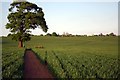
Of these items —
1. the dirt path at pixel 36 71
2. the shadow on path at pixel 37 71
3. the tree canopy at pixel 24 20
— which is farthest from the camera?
the tree canopy at pixel 24 20

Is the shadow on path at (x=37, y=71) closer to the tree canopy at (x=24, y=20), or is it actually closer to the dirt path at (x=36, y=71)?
the dirt path at (x=36, y=71)

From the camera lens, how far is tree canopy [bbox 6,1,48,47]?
58938 mm

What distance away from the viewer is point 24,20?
6059 centimetres

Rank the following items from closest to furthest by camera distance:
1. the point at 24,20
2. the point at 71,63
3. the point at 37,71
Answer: the point at 37,71
the point at 71,63
the point at 24,20

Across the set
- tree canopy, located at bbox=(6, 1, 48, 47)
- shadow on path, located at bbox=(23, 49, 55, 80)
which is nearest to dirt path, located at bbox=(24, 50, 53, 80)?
shadow on path, located at bbox=(23, 49, 55, 80)

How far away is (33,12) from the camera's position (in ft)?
201

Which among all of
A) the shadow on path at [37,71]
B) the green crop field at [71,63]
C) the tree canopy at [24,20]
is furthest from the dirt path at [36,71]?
the tree canopy at [24,20]

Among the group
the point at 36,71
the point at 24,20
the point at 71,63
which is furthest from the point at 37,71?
the point at 24,20

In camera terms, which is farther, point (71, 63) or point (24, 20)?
point (24, 20)

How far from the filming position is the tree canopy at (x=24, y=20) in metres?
58.9

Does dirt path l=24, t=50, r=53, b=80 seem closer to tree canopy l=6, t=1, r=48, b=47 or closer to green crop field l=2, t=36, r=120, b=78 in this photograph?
green crop field l=2, t=36, r=120, b=78

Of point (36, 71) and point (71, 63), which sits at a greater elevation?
point (71, 63)

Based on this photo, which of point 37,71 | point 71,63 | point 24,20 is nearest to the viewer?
point 37,71

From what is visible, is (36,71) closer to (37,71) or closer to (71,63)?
(37,71)
